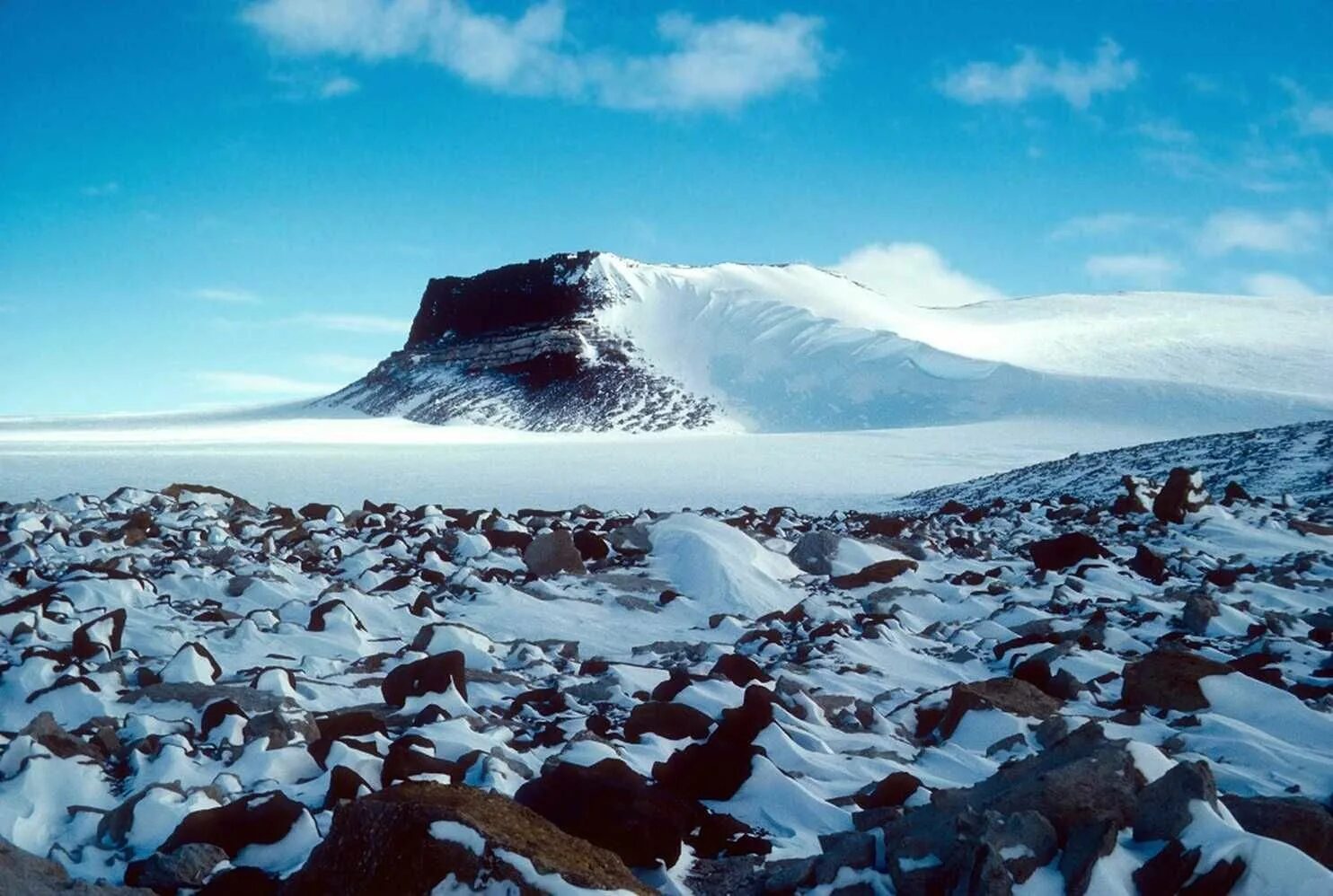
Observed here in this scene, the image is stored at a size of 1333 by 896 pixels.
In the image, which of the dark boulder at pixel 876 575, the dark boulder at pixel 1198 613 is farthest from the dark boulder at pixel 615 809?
the dark boulder at pixel 876 575

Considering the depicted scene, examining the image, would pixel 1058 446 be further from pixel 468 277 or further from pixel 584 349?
pixel 468 277

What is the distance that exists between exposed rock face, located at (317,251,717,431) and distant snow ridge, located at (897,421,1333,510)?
118ft

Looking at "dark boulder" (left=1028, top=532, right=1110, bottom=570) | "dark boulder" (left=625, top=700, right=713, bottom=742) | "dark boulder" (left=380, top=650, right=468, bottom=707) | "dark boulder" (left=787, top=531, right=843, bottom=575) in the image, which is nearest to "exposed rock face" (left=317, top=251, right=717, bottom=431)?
"dark boulder" (left=787, top=531, right=843, bottom=575)

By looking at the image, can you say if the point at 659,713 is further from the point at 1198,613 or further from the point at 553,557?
the point at 553,557

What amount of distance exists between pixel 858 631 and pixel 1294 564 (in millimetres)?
4605

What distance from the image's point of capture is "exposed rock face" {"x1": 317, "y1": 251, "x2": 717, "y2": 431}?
57.5 metres

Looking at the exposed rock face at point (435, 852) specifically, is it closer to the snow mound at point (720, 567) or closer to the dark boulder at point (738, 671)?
the dark boulder at point (738, 671)

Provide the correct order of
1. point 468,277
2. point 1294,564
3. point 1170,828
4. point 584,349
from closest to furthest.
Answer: point 1170,828 → point 1294,564 → point 584,349 → point 468,277

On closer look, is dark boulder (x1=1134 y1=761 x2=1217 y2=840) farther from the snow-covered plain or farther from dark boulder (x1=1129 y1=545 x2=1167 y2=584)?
the snow-covered plain

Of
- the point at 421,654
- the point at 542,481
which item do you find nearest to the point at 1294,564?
the point at 421,654

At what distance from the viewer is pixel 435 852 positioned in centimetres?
251

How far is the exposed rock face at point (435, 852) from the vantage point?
2.48 metres

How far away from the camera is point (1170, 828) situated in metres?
2.72

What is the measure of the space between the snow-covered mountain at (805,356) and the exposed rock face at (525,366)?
0.14m
